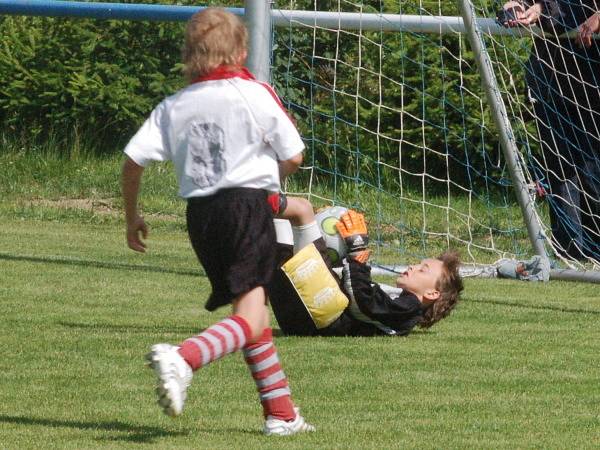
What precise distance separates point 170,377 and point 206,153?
0.85 metres

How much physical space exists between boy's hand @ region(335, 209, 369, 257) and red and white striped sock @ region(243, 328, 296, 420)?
2.38m

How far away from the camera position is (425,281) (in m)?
6.93

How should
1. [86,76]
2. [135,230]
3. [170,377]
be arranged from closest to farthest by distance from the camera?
[170,377], [135,230], [86,76]

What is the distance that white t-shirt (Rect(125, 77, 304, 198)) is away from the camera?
498 centimetres

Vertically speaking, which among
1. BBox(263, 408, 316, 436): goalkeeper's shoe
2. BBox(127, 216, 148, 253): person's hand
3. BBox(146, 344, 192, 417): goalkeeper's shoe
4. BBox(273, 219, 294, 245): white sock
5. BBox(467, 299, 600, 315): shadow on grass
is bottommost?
BBox(467, 299, 600, 315): shadow on grass

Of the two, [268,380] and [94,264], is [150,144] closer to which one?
[268,380]

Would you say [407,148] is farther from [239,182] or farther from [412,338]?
[239,182]

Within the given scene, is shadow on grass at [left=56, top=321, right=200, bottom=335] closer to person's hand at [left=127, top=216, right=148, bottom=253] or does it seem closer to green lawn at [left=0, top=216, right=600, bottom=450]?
green lawn at [left=0, top=216, right=600, bottom=450]

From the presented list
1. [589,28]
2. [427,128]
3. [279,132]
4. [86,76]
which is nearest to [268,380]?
[279,132]

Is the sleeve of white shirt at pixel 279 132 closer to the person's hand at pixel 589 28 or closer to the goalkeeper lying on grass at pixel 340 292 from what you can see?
the goalkeeper lying on grass at pixel 340 292

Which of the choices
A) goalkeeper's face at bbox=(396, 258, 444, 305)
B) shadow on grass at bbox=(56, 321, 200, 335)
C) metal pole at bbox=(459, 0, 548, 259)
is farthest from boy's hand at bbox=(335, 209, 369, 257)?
metal pole at bbox=(459, 0, 548, 259)

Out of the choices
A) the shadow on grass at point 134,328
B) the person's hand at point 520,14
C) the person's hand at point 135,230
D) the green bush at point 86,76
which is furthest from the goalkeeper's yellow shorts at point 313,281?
the green bush at point 86,76

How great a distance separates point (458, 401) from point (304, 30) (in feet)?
15.8

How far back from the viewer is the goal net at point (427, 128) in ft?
32.4
